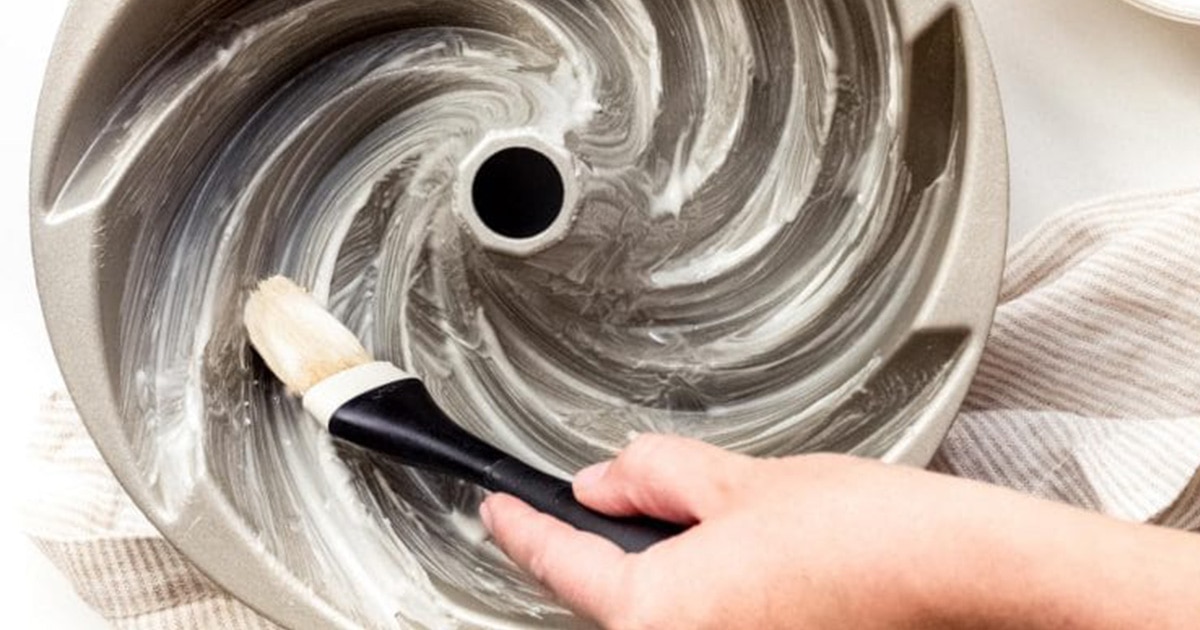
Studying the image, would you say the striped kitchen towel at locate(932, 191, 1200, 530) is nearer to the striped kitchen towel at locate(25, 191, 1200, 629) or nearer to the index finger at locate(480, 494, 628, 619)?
the striped kitchen towel at locate(25, 191, 1200, 629)

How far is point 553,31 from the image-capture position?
0.75 meters

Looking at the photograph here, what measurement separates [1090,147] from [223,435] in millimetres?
498

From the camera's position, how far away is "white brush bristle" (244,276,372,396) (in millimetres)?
657

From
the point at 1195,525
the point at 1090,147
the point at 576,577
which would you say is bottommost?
the point at 1195,525

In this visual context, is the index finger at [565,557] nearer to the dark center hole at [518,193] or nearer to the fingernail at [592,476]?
the fingernail at [592,476]

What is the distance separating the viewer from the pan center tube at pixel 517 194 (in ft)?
2.45

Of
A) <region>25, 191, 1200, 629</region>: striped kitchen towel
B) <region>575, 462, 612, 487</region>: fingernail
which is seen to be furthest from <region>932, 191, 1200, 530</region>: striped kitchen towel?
<region>575, 462, 612, 487</region>: fingernail

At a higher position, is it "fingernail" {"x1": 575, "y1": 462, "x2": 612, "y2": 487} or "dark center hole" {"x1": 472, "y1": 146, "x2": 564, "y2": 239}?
"dark center hole" {"x1": 472, "y1": 146, "x2": 564, "y2": 239}

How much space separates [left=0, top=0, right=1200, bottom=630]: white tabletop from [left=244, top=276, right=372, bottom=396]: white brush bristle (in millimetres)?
134

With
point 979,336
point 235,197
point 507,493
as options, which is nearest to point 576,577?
point 507,493

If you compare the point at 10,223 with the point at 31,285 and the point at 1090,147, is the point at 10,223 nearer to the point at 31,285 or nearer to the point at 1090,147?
the point at 31,285

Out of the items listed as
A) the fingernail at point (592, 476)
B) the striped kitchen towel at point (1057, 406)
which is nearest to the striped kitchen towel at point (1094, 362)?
the striped kitchen towel at point (1057, 406)

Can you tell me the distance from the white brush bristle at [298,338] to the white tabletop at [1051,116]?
0.44 feet

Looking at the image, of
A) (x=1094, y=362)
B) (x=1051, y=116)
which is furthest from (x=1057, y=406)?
(x=1051, y=116)
